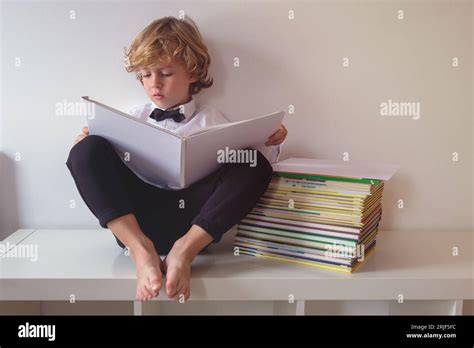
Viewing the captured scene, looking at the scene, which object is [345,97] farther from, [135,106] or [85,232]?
[85,232]

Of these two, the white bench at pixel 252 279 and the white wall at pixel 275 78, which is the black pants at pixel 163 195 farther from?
the white wall at pixel 275 78

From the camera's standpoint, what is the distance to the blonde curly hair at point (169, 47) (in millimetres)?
1232

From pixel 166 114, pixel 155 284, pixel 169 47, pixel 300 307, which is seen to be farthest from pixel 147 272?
pixel 169 47

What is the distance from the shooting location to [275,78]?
4.58ft

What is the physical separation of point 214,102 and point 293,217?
440 mm

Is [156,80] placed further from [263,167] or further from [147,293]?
[147,293]

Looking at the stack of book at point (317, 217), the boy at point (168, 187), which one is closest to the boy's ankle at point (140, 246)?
the boy at point (168, 187)

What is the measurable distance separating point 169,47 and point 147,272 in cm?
57

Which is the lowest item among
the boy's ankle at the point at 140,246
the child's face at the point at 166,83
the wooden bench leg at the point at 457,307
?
the wooden bench leg at the point at 457,307

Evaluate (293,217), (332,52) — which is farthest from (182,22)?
(293,217)

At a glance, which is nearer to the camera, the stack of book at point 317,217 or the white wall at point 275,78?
the stack of book at point 317,217

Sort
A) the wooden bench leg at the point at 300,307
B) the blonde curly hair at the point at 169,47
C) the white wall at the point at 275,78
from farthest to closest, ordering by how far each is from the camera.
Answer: the white wall at the point at 275,78
the blonde curly hair at the point at 169,47
the wooden bench leg at the point at 300,307

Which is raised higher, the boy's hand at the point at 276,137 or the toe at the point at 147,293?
the boy's hand at the point at 276,137
